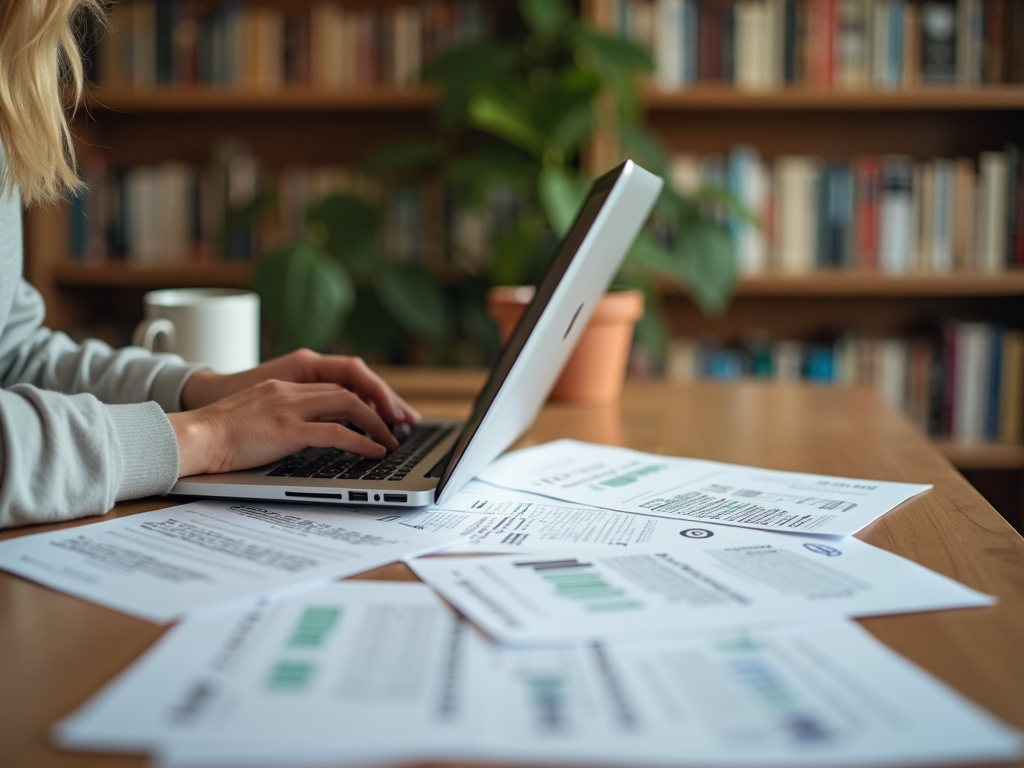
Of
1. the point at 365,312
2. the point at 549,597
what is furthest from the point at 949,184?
the point at 549,597

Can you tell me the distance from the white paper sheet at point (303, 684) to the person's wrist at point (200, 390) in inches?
16.4

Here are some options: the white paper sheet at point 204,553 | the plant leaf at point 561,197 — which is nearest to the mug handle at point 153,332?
the white paper sheet at point 204,553

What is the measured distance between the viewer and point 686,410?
45.3 inches

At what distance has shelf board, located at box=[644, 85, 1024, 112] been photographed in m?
2.15

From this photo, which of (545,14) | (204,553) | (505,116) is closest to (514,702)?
(204,553)

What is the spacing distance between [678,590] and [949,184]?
204cm

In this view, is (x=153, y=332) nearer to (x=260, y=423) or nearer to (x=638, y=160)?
(x=260, y=423)

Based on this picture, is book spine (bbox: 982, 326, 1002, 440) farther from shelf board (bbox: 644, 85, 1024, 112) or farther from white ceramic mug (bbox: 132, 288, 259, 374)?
white ceramic mug (bbox: 132, 288, 259, 374)

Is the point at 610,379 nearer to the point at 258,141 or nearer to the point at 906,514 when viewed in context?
the point at 906,514

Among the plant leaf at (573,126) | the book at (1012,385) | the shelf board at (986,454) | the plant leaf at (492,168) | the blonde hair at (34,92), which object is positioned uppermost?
the plant leaf at (573,126)

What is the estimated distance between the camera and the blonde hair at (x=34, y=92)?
78 centimetres

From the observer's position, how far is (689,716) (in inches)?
14.2

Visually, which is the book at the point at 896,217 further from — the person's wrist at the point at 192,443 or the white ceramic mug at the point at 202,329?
the person's wrist at the point at 192,443

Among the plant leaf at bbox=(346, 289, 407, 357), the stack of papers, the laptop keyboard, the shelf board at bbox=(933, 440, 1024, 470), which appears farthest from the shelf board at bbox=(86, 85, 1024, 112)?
the stack of papers
